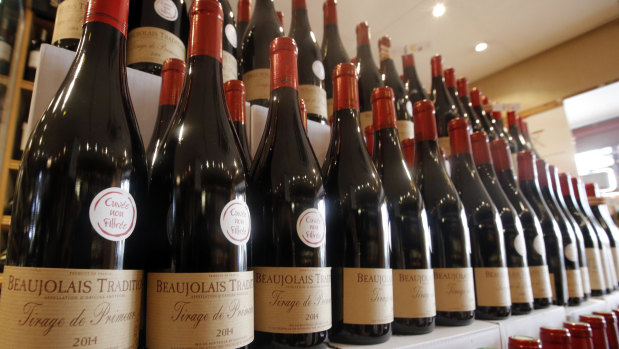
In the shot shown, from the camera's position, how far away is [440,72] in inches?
45.6

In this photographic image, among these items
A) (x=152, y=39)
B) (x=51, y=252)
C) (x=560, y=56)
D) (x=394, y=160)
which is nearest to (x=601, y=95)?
(x=560, y=56)

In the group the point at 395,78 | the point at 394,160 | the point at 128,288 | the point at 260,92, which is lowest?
the point at 128,288

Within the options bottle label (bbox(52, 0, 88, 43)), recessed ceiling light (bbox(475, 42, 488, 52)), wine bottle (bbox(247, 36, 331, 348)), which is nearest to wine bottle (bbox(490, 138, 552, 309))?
wine bottle (bbox(247, 36, 331, 348))

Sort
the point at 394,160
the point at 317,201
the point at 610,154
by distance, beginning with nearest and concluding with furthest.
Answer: the point at 317,201, the point at 394,160, the point at 610,154

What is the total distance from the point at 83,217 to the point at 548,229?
3.86ft

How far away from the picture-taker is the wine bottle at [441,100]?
3.77 feet

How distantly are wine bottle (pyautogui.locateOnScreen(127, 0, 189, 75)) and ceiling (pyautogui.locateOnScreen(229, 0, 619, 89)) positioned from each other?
4.11 feet

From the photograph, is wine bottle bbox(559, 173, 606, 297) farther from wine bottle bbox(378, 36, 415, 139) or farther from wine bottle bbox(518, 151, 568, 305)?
wine bottle bbox(378, 36, 415, 139)

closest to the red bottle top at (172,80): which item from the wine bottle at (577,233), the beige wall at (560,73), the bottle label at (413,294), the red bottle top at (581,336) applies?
the bottle label at (413,294)

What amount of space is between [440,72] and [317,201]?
90cm

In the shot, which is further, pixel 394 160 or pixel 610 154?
pixel 610 154

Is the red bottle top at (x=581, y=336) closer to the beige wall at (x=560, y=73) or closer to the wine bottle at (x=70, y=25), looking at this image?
the wine bottle at (x=70, y=25)

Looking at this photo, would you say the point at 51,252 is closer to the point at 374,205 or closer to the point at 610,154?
the point at 374,205

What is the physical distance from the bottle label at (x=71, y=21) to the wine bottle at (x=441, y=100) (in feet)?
3.20
